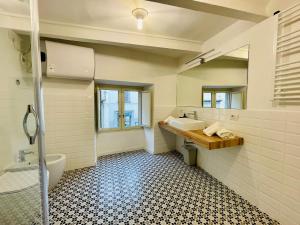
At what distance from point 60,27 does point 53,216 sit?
7.64ft

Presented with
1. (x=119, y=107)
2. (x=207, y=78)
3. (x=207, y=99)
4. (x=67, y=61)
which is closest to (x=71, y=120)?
(x=67, y=61)

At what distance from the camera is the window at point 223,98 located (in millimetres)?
1964

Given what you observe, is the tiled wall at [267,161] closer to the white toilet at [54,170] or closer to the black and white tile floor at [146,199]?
the black and white tile floor at [146,199]

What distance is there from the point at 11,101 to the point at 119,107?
1981mm

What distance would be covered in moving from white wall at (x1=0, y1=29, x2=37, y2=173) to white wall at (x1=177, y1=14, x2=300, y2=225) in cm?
244

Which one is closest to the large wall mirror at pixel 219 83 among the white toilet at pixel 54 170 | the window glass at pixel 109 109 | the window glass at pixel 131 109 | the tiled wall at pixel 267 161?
the tiled wall at pixel 267 161

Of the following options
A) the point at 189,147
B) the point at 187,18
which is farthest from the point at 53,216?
the point at 187,18

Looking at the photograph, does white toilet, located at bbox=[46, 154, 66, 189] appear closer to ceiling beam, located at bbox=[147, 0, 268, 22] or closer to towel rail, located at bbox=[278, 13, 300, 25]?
A: ceiling beam, located at bbox=[147, 0, 268, 22]

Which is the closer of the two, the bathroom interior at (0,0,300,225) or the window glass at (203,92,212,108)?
the bathroom interior at (0,0,300,225)

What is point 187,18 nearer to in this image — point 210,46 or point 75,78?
point 210,46

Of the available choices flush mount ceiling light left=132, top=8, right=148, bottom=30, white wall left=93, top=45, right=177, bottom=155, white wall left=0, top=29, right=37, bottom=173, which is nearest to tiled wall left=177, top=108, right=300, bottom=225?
white wall left=93, top=45, right=177, bottom=155

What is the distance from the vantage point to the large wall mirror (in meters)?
1.94

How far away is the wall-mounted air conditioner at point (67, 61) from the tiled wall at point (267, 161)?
2.22 m

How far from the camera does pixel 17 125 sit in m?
1.86
